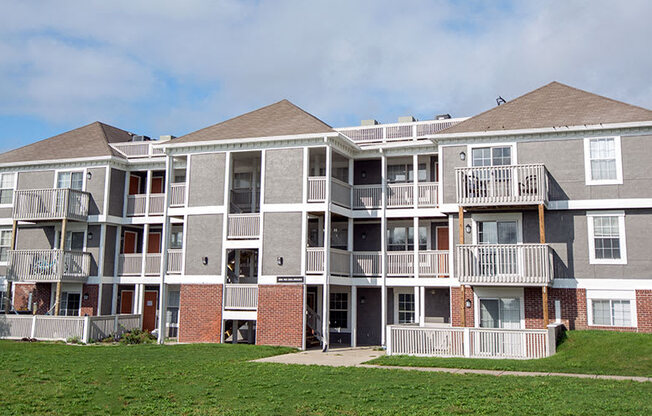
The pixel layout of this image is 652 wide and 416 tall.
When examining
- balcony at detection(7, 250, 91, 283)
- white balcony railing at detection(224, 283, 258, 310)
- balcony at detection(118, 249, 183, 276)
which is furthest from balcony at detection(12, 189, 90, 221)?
white balcony railing at detection(224, 283, 258, 310)

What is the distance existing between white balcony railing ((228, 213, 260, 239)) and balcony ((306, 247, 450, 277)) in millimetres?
2422

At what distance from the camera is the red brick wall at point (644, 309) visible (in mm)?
20453

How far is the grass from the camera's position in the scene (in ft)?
52.5

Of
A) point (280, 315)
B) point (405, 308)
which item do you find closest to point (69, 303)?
point (280, 315)

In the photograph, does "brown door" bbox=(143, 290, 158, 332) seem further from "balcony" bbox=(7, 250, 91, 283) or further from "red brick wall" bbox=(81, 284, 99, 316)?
"balcony" bbox=(7, 250, 91, 283)

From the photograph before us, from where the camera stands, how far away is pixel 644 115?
21438 mm

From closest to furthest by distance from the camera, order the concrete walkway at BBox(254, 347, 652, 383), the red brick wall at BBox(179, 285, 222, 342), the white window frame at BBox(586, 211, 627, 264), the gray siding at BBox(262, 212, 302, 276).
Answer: the concrete walkway at BBox(254, 347, 652, 383) < the white window frame at BBox(586, 211, 627, 264) < the gray siding at BBox(262, 212, 302, 276) < the red brick wall at BBox(179, 285, 222, 342)

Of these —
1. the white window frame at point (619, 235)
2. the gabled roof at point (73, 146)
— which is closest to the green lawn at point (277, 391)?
the white window frame at point (619, 235)

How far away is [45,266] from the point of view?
27469 mm

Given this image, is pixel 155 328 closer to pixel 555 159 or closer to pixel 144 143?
pixel 144 143

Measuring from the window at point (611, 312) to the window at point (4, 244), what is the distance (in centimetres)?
2499

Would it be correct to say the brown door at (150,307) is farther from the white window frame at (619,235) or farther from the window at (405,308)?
the white window frame at (619,235)

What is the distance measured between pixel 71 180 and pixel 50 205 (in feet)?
5.75

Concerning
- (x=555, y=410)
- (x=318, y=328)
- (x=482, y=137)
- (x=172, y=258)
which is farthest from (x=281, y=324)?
(x=555, y=410)
